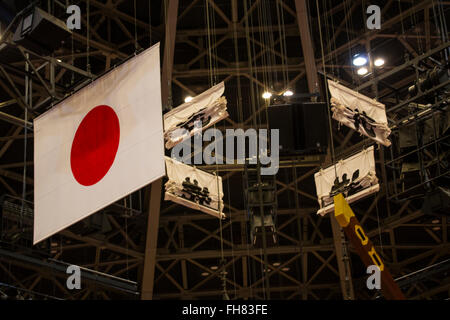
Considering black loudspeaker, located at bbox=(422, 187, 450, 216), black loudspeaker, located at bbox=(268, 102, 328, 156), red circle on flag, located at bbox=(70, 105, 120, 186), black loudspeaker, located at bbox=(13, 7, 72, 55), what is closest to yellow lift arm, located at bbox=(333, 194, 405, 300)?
black loudspeaker, located at bbox=(268, 102, 328, 156)

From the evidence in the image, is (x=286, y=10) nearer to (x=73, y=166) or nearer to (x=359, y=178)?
(x=359, y=178)

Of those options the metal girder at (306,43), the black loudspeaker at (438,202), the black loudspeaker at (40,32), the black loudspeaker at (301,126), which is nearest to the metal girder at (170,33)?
the metal girder at (306,43)

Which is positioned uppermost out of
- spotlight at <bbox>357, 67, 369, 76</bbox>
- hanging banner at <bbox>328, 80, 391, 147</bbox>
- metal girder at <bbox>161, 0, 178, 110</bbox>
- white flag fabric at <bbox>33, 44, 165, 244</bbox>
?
metal girder at <bbox>161, 0, 178, 110</bbox>

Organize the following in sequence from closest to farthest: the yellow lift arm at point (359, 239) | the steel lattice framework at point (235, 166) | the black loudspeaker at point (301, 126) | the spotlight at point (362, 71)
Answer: the yellow lift arm at point (359, 239) → the black loudspeaker at point (301, 126) → the steel lattice framework at point (235, 166) → the spotlight at point (362, 71)

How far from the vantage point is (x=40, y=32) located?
1211 cm

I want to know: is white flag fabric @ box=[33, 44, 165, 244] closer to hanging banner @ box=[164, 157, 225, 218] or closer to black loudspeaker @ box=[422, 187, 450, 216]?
black loudspeaker @ box=[422, 187, 450, 216]

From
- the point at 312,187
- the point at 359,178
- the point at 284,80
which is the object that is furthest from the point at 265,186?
the point at 312,187

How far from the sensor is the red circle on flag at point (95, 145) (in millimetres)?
9281

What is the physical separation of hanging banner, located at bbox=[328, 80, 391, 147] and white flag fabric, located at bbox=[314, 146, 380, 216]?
134 centimetres

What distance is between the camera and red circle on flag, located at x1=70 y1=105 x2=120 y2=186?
9281mm

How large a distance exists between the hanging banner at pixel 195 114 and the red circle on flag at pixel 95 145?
20.3 ft

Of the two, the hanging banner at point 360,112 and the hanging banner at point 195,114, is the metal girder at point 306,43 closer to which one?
the hanging banner at point 360,112

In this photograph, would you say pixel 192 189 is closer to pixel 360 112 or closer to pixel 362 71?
pixel 360 112

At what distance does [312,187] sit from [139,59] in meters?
Result: 15.6
